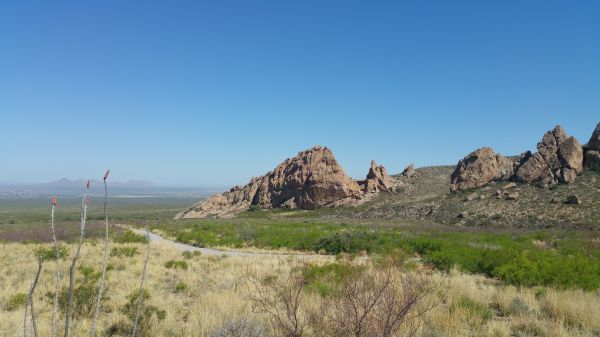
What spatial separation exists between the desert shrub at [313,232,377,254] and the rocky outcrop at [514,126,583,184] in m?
38.4

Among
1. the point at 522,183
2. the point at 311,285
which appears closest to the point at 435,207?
the point at 522,183

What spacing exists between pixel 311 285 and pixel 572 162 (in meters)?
54.3

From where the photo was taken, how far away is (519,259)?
45.6 feet

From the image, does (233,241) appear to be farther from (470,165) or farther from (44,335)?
(470,165)

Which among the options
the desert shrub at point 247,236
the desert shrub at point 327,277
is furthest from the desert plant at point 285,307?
the desert shrub at point 247,236

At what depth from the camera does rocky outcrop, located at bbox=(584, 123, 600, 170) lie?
49828 mm

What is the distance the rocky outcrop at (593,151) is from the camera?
49828 millimetres

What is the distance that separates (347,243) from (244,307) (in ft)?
51.4

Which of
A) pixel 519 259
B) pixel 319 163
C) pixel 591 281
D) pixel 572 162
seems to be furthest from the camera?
pixel 319 163

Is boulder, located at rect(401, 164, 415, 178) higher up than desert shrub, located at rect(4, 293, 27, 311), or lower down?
higher up

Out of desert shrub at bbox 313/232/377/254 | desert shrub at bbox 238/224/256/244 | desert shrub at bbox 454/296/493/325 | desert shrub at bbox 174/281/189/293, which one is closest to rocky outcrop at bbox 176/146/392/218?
desert shrub at bbox 238/224/256/244

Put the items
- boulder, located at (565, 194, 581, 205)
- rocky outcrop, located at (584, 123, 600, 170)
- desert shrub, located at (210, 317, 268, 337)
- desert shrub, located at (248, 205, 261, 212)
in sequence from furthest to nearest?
desert shrub, located at (248, 205, 261, 212) → rocky outcrop, located at (584, 123, 600, 170) → boulder, located at (565, 194, 581, 205) → desert shrub, located at (210, 317, 268, 337)

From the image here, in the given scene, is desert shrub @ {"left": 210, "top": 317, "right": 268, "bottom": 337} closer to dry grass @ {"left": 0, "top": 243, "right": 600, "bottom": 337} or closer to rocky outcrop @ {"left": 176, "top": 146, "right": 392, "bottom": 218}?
dry grass @ {"left": 0, "top": 243, "right": 600, "bottom": 337}

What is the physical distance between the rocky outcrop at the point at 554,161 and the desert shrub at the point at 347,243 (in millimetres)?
38432
